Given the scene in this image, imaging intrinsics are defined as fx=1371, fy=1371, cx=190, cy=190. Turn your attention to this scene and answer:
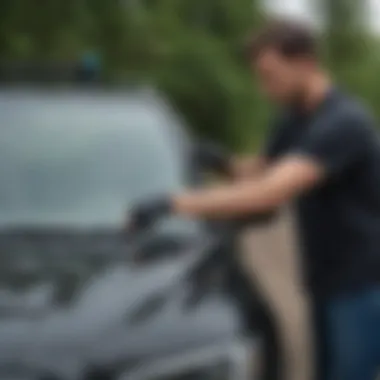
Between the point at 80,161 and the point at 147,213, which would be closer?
the point at 147,213

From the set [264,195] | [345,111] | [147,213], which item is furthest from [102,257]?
[345,111]

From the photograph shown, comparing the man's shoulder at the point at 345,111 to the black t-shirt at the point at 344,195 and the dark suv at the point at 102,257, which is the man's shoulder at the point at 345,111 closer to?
the black t-shirt at the point at 344,195

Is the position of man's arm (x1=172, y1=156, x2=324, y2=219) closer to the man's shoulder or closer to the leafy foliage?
the man's shoulder

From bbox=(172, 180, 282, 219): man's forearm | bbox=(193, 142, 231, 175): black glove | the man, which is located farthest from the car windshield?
bbox=(172, 180, 282, 219): man's forearm

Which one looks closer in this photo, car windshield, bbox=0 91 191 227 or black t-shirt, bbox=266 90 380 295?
black t-shirt, bbox=266 90 380 295

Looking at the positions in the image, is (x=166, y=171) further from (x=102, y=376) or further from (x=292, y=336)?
(x=102, y=376)

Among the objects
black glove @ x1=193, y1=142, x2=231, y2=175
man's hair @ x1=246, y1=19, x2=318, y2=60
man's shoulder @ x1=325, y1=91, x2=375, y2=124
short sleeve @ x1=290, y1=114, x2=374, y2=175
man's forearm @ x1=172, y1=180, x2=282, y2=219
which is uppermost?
man's hair @ x1=246, y1=19, x2=318, y2=60

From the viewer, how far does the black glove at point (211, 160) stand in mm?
5535

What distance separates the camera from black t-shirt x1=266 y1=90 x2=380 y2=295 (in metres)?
4.19

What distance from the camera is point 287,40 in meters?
4.24

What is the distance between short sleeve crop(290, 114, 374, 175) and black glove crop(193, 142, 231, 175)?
4.33 ft

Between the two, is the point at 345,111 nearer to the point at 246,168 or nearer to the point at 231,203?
the point at 231,203

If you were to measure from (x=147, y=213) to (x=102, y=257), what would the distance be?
0.84 ft

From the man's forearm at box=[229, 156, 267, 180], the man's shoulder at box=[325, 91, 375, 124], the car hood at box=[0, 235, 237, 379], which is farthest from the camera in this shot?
the man's forearm at box=[229, 156, 267, 180]
